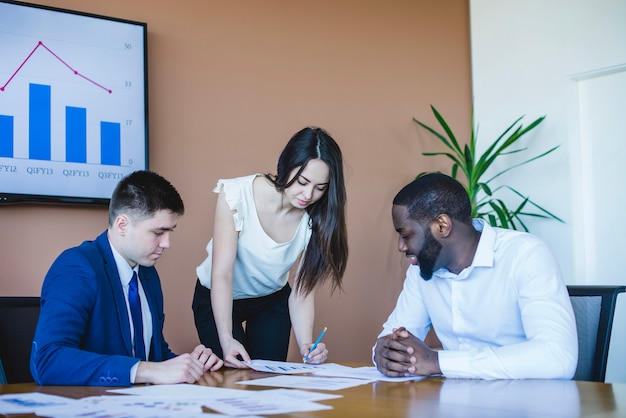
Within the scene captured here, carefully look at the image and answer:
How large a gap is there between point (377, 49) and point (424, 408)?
9.64 ft

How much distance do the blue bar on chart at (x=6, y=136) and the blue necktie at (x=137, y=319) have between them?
1.15 meters

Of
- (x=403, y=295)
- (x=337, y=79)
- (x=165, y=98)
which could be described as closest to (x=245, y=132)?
(x=165, y=98)

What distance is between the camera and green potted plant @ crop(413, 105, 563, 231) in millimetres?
3682

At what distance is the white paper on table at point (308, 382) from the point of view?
1411 millimetres

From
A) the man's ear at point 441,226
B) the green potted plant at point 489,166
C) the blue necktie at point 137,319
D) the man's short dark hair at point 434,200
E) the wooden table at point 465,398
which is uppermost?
the green potted plant at point 489,166

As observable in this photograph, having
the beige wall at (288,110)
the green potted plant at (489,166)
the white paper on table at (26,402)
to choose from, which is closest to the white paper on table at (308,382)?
the white paper on table at (26,402)

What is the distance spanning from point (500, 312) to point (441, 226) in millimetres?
269

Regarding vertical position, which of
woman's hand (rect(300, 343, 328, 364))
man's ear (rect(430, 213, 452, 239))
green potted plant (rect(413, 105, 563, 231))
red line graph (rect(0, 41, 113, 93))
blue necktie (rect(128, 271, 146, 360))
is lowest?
woman's hand (rect(300, 343, 328, 364))

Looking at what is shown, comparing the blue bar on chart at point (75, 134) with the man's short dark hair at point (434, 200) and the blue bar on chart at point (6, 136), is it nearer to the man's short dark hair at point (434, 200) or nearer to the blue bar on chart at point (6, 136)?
the blue bar on chart at point (6, 136)

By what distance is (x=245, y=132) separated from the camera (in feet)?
10.8

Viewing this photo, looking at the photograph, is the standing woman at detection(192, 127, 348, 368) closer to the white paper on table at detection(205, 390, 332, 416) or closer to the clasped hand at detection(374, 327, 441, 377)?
the clasped hand at detection(374, 327, 441, 377)

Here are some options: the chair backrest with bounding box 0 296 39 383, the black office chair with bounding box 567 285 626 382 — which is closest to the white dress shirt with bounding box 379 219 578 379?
the black office chair with bounding box 567 285 626 382

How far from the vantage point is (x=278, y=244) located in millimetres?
2352

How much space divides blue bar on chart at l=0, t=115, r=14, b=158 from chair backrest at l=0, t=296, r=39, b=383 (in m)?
0.83
